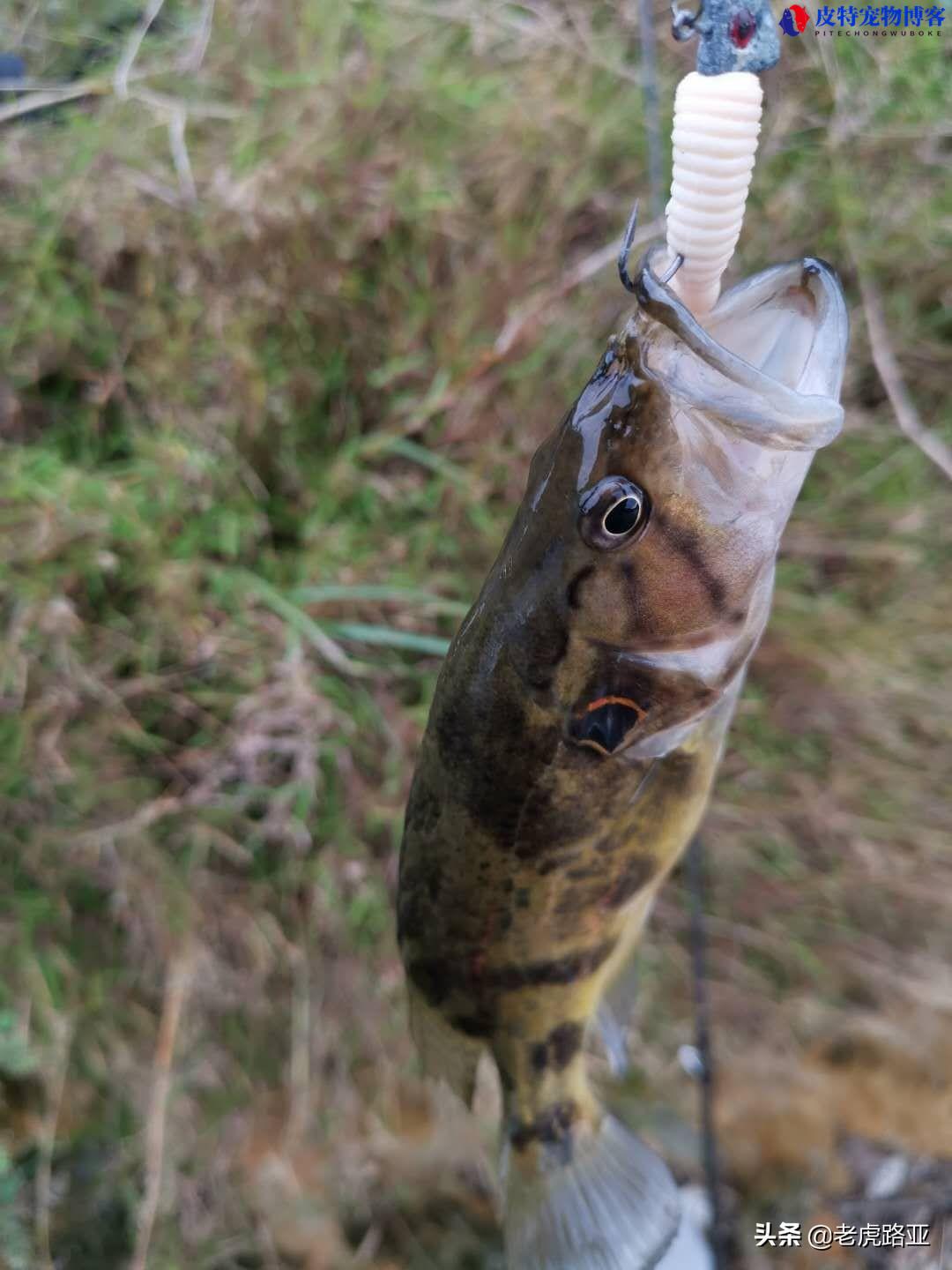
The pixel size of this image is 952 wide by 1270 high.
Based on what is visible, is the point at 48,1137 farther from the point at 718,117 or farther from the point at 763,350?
the point at 718,117

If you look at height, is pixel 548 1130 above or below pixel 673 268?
below

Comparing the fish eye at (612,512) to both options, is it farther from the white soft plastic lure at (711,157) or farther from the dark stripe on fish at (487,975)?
the dark stripe on fish at (487,975)

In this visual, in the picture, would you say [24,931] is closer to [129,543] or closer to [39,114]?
[129,543]

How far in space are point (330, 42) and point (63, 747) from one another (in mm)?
1497

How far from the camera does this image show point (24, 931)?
5.83 ft

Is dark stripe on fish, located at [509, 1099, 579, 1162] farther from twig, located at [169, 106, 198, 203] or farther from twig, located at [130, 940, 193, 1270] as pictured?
twig, located at [169, 106, 198, 203]

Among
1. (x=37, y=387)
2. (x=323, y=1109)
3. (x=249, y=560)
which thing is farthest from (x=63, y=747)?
(x=323, y=1109)

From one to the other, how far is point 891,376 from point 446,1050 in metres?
1.50

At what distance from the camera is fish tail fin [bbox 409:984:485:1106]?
4.01ft

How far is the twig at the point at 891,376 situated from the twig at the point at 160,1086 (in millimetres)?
1759

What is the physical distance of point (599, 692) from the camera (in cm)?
95

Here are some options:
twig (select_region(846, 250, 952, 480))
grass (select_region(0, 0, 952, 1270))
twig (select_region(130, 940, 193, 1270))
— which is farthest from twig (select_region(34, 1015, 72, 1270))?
twig (select_region(846, 250, 952, 480))

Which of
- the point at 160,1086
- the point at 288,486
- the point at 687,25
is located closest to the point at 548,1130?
the point at 160,1086

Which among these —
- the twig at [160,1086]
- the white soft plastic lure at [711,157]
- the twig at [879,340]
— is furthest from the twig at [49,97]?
the twig at [160,1086]
